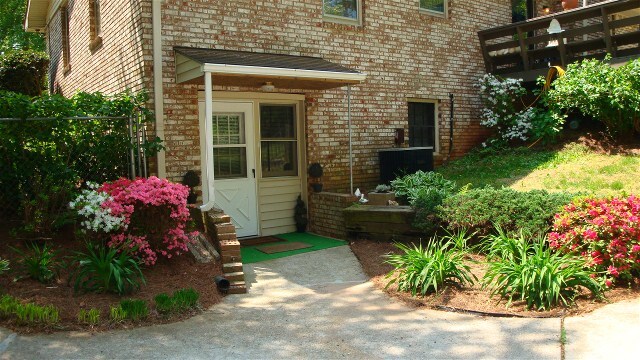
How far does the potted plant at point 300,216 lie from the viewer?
382 inches

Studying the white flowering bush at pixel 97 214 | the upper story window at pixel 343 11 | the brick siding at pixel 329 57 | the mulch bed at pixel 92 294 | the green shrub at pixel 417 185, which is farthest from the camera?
the upper story window at pixel 343 11

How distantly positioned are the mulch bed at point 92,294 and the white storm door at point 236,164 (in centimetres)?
219

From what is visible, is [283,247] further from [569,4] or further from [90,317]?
[569,4]

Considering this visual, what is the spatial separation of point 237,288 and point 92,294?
157 centimetres

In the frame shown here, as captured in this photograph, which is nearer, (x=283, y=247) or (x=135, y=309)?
(x=135, y=309)

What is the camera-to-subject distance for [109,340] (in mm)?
4648

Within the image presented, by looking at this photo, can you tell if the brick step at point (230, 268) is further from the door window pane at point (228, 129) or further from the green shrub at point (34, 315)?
the door window pane at point (228, 129)

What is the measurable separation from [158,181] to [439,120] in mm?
7073

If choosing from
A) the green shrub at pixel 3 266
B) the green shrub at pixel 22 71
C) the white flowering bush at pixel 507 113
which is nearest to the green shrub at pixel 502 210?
the white flowering bush at pixel 507 113

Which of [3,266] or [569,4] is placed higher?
[569,4]

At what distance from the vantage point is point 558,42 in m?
11.6

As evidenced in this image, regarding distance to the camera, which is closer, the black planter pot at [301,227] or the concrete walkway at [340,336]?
the concrete walkway at [340,336]

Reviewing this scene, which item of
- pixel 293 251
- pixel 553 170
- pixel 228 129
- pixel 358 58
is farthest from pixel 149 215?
pixel 553 170

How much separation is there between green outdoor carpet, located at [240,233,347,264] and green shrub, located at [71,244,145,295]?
2.19m
